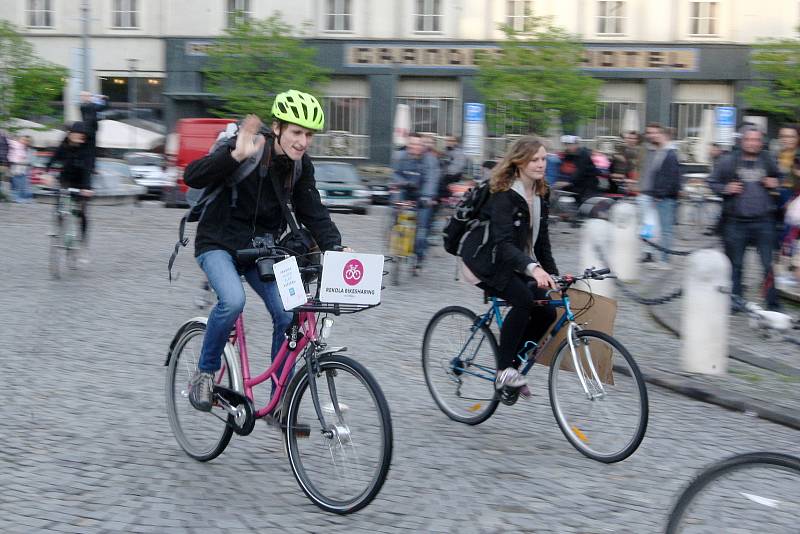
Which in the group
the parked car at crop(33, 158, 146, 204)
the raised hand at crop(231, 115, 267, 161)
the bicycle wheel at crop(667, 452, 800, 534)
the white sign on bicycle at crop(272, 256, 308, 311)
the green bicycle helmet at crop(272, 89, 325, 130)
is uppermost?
the green bicycle helmet at crop(272, 89, 325, 130)

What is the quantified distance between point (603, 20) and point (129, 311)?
34.6 meters

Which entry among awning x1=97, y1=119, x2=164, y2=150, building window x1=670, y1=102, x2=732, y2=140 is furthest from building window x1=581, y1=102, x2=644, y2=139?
awning x1=97, y1=119, x2=164, y2=150

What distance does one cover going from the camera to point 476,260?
6188 millimetres

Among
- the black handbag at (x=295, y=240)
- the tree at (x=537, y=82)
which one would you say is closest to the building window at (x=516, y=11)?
the tree at (x=537, y=82)

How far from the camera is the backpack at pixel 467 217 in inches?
244

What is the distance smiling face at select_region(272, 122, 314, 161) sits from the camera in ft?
16.8

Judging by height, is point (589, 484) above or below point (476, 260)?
below

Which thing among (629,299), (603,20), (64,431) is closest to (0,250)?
(629,299)

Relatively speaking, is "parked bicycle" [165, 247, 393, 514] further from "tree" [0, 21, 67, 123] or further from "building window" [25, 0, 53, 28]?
"building window" [25, 0, 53, 28]

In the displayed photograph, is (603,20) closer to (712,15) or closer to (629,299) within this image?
(712,15)

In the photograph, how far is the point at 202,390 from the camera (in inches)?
213

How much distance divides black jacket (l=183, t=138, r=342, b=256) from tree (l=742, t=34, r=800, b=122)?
33.8 metres

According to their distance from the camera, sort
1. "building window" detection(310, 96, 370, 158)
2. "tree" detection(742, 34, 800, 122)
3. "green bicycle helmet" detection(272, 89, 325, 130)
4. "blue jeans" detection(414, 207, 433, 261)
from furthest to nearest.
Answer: "building window" detection(310, 96, 370, 158), "tree" detection(742, 34, 800, 122), "blue jeans" detection(414, 207, 433, 261), "green bicycle helmet" detection(272, 89, 325, 130)

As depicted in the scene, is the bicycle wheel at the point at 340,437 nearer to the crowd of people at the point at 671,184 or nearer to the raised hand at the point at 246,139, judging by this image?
the raised hand at the point at 246,139
